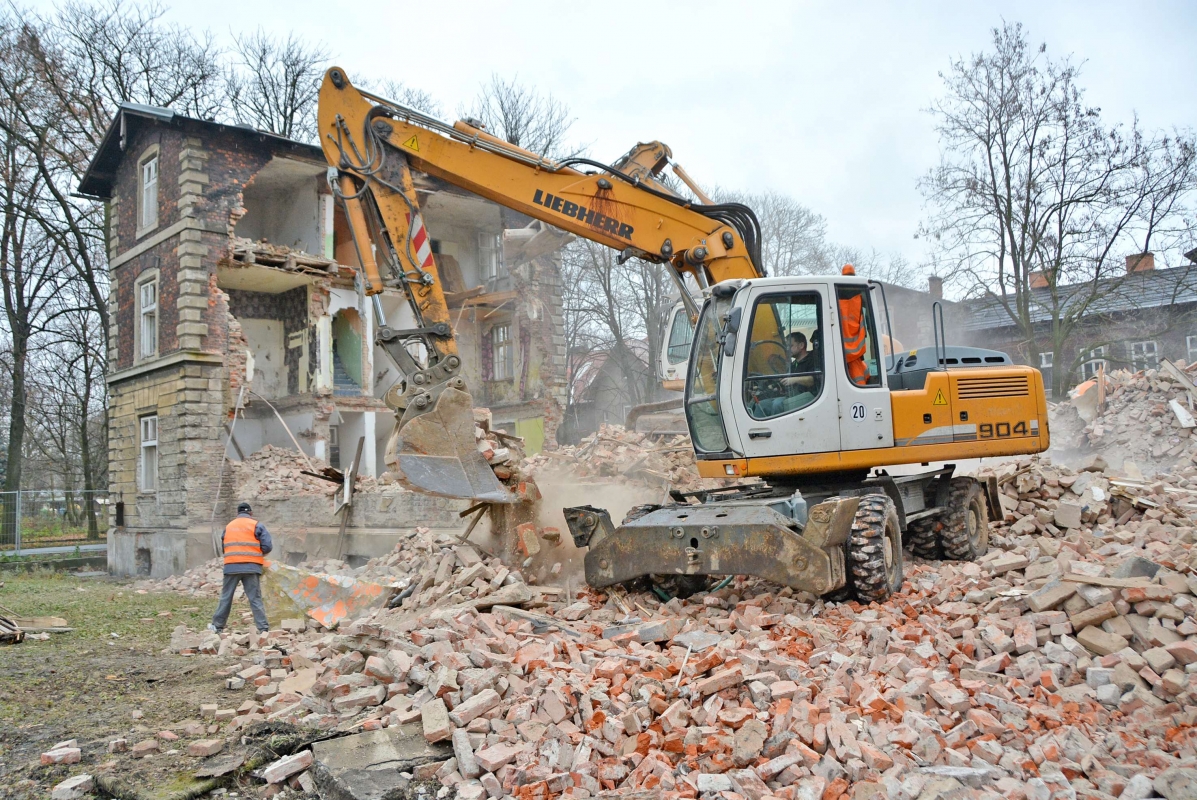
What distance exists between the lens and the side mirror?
6805 millimetres

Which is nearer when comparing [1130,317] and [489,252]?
[1130,317]

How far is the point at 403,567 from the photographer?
10133mm

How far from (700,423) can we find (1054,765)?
3.79 metres

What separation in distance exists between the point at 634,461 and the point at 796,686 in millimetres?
9231

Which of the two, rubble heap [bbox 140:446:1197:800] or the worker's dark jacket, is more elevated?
the worker's dark jacket

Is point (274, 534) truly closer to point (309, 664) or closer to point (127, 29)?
point (309, 664)

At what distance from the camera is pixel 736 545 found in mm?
6199

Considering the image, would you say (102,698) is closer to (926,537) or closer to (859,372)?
(859,372)

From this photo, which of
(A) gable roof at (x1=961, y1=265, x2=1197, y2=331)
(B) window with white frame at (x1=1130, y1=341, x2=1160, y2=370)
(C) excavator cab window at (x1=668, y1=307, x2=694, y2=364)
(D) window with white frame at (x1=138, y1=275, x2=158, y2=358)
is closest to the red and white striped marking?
(C) excavator cab window at (x1=668, y1=307, x2=694, y2=364)

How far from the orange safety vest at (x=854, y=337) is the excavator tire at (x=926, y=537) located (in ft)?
6.78

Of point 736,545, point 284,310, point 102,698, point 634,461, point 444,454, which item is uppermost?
point 284,310

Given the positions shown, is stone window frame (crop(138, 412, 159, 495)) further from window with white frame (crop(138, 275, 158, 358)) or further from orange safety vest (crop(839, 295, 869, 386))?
orange safety vest (crop(839, 295, 869, 386))

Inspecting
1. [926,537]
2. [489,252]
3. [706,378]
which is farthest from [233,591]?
[489,252]

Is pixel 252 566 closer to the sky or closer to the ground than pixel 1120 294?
closer to the ground
